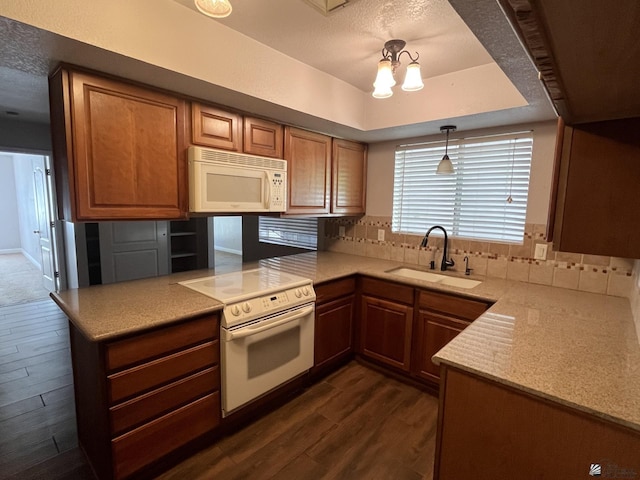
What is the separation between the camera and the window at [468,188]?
8.11 feet

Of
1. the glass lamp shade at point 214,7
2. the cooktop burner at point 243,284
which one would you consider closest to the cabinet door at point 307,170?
the cooktop burner at point 243,284

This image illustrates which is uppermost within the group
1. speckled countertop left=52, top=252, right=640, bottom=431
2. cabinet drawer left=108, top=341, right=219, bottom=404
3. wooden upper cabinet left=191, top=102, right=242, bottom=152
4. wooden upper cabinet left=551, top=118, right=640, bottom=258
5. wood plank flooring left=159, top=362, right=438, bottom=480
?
wooden upper cabinet left=191, top=102, right=242, bottom=152

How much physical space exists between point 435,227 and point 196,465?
7.75 feet

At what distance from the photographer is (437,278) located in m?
2.68

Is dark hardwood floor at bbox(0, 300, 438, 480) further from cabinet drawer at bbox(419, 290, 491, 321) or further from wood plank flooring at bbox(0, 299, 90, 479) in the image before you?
cabinet drawer at bbox(419, 290, 491, 321)

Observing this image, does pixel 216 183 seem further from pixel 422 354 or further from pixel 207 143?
pixel 422 354

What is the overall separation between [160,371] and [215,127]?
4.84ft

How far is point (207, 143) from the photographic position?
2.03 metres

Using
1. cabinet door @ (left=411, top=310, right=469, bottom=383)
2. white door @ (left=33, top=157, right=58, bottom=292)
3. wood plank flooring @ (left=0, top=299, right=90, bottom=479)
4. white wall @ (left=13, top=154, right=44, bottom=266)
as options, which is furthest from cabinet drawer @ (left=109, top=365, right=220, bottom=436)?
white wall @ (left=13, top=154, right=44, bottom=266)

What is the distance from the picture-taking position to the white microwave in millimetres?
1946

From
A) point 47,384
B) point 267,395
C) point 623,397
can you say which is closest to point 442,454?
point 623,397

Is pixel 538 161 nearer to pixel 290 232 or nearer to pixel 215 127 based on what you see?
pixel 215 127

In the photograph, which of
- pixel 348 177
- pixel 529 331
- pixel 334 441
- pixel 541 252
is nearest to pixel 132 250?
pixel 348 177

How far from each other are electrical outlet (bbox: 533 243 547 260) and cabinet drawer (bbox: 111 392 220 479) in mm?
2405
